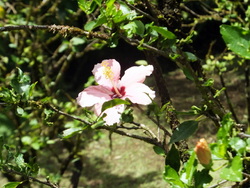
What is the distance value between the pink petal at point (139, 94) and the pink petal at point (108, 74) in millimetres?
50

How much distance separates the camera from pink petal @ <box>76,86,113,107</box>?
30.7 inches

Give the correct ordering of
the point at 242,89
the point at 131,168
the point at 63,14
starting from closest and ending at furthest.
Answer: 1. the point at 63,14
2. the point at 131,168
3. the point at 242,89

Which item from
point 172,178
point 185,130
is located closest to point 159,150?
point 185,130

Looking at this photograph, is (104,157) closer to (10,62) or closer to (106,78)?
(10,62)

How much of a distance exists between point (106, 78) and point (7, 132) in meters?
1.60

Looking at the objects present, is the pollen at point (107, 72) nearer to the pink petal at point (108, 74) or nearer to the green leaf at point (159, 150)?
the pink petal at point (108, 74)

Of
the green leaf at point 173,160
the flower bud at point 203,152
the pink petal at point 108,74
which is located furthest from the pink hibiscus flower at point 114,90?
the flower bud at point 203,152

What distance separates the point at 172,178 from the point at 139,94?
0.20 m

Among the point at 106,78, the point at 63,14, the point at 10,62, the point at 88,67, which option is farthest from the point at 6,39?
the point at 88,67

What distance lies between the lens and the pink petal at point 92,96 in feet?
2.56

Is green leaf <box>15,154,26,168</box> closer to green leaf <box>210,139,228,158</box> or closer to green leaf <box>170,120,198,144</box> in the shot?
green leaf <box>170,120,198,144</box>

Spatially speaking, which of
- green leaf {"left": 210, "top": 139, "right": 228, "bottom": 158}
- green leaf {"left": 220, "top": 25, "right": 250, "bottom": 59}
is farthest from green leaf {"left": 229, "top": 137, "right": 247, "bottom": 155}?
green leaf {"left": 220, "top": 25, "right": 250, "bottom": 59}

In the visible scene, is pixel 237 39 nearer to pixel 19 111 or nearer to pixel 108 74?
pixel 108 74

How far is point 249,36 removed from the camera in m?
0.63
